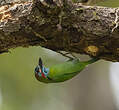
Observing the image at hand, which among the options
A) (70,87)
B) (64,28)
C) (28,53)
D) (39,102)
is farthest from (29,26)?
(39,102)

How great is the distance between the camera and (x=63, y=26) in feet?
8.77

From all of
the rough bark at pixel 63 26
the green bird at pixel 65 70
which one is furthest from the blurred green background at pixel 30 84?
the rough bark at pixel 63 26

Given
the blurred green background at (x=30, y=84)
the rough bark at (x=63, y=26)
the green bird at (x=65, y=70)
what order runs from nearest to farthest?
1. the rough bark at (x=63, y=26)
2. the green bird at (x=65, y=70)
3. the blurred green background at (x=30, y=84)

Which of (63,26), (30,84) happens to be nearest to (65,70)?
(63,26)

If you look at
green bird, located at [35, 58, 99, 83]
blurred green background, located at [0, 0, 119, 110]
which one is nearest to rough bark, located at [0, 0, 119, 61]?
green bird, located at [35, 58, 99, 83]

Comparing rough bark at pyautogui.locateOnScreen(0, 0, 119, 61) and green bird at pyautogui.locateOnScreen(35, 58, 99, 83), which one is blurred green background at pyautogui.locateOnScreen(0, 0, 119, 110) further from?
rough bark at pyautogui.locateOnScreen(0, 0, 119, 61)

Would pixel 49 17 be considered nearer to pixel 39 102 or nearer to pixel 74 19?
pixel 74 19

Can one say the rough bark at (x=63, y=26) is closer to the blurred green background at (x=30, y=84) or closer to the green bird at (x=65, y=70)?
the green bird at (x=65, y=70)

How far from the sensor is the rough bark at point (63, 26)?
8.54ft

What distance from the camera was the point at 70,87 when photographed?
17.3 ft

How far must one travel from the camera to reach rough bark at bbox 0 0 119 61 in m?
2.60

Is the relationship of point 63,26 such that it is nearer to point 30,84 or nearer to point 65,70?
point 65,70

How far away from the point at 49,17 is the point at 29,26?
18 centimetres

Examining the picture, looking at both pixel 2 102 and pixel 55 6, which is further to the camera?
pixel 2 102
